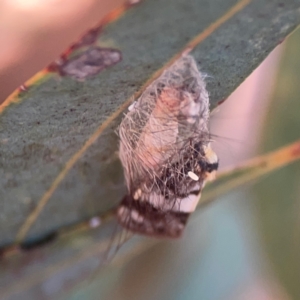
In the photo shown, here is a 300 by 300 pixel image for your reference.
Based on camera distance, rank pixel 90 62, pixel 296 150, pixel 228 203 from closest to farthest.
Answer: pixel 90 62, pixel 296 150, pixel 228 203

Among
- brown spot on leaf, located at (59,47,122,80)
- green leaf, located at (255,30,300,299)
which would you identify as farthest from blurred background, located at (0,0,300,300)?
brown spot on leaf, located at (59,47,122,80)

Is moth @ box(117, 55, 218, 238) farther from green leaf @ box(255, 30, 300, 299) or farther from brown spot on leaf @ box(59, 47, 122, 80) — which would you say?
green leaf @ box(255, 30, 300, 299)

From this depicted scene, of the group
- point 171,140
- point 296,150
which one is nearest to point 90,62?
point 171,140

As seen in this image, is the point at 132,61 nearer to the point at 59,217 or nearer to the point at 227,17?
the point at 227,17

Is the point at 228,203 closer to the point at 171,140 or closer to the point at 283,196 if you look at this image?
the point at 283,196

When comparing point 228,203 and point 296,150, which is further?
point 228,203

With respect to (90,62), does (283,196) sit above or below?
below
